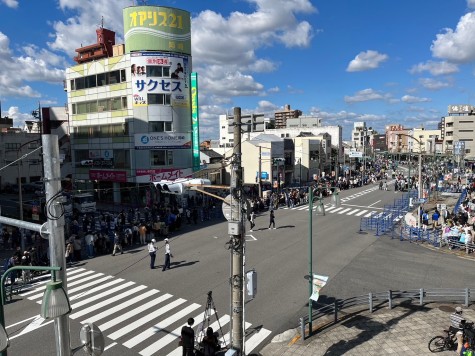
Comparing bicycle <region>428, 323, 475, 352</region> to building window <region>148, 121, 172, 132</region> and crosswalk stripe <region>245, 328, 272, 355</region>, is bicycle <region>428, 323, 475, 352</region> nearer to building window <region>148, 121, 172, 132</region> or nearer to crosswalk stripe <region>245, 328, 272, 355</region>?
crosswalk stripe <region>245, 328, 272, 355</region>

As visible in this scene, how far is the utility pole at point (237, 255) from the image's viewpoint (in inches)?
375

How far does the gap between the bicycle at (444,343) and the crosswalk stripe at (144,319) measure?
910cm

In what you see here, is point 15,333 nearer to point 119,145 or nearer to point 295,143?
point 119,145

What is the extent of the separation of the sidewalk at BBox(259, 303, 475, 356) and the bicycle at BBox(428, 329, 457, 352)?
0.44 ft

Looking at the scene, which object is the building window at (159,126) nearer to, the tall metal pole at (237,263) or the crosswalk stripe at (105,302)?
the crosswalk stripe at (105,302)

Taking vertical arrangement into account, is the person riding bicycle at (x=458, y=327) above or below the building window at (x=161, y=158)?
below

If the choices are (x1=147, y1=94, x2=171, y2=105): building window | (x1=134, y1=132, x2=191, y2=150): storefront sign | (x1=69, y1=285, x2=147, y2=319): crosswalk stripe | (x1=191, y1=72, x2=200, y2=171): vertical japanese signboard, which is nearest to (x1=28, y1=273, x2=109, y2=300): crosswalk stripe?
(x1=69, y1=285, x2=147, y2=319): crosswalk stripe

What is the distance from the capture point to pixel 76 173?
149ft

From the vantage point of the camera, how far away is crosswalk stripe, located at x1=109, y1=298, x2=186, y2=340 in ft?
40.1

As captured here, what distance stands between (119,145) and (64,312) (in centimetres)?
3857

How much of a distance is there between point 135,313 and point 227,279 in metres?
4.89

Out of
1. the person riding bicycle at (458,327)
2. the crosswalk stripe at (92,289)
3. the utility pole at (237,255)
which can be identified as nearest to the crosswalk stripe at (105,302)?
the crosswalk stripe at (92,289)

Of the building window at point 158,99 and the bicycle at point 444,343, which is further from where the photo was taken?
the building window at point 158,99

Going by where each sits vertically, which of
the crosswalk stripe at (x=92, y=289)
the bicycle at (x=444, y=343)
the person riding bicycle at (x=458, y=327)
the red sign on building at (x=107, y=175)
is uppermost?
the red sign on building at (x=107, y=175)
